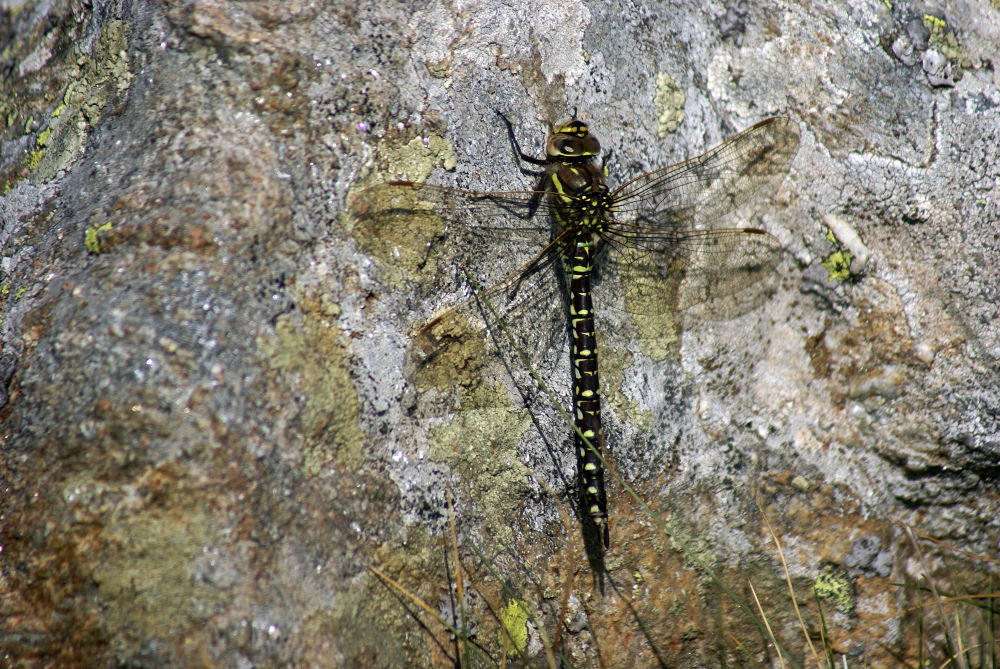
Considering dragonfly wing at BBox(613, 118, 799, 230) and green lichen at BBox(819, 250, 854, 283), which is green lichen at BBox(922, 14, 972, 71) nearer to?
dragonfly wing at BBox(613, 118, 799, 230)

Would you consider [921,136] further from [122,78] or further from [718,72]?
[122,78]

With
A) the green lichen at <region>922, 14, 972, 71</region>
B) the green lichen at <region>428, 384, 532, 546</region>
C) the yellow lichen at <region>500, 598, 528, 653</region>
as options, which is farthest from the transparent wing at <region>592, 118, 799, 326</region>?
the yellow lichen at <region>500, 598, 528, 653</region>

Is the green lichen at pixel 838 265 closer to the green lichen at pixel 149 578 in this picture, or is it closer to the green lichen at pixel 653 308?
the green lichen at pixel 653 308

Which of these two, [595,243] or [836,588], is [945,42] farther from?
[836,588]

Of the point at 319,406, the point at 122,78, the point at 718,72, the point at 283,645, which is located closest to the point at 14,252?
the point at 122,78

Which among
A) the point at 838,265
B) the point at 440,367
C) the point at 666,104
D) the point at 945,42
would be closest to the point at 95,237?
the point at 440,367

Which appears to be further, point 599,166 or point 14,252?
point 599,166
